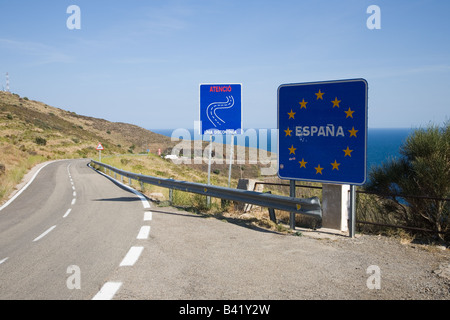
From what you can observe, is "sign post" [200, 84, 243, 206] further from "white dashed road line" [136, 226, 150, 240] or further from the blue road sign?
"white dashed road line" [136, 226, 150, 240]

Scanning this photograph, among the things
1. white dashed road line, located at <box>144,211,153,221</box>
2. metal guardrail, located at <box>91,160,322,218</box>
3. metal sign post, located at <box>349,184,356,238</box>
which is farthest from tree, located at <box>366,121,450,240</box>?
white dashed road line, located at <box>144,211,153,221</box>

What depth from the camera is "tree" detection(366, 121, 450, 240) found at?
7078 millimetres

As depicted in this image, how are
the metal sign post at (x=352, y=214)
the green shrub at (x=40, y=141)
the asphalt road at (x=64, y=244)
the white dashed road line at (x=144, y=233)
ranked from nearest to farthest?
the asphalt road at (x=64, y=244) < the metal sign post at (x=352, y=214) < the white dashed road line at (x=144, y=233) < the green shrub at (x=40, y=141)

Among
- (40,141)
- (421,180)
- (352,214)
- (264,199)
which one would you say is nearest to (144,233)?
(264,199)

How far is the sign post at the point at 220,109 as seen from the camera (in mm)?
10812

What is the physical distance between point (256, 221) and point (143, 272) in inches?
166

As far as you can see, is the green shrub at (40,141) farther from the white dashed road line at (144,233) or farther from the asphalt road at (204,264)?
the white dashed road line at (144,233)

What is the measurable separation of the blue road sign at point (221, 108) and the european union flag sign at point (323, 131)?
2600 millimetres

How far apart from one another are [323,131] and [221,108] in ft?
12.9

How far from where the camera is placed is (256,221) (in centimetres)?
898

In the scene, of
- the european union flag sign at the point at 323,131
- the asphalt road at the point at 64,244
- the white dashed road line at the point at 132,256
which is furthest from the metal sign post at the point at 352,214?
the asphalt road at the point at 64,244
